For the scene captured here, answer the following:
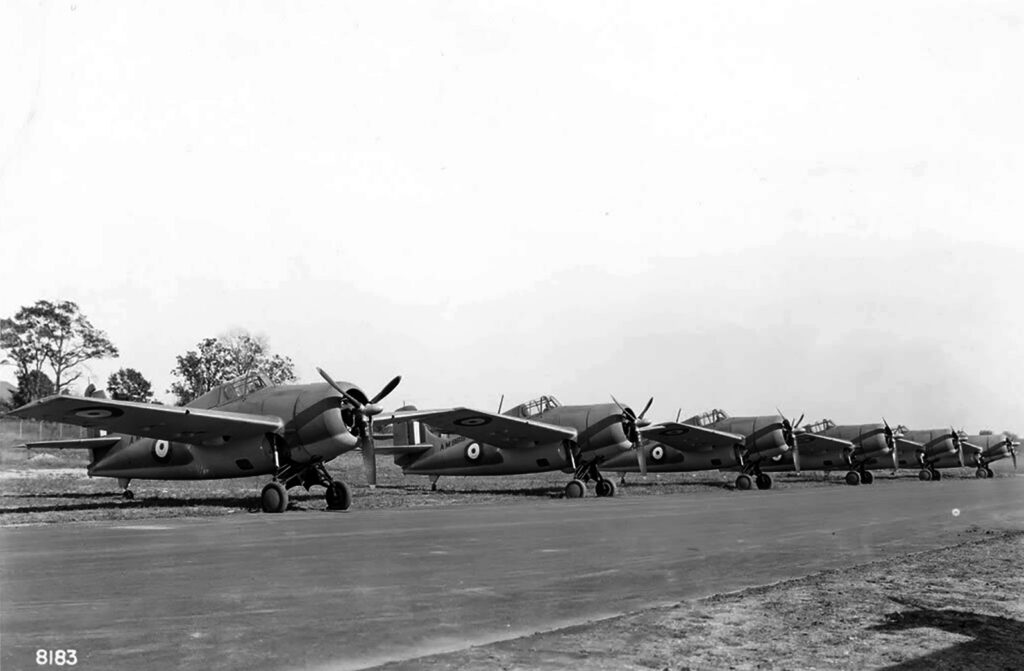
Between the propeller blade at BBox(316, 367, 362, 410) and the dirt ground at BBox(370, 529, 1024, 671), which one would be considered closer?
the dirt ground at BBox(370, 529, 1024, 671)

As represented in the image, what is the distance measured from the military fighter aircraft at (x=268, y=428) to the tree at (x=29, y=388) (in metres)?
57.9

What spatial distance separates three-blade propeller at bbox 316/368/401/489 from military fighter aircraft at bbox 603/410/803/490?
1850 centimetres

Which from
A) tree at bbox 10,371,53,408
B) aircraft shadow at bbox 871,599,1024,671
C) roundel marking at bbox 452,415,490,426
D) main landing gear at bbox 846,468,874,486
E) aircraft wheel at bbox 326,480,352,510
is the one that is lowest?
main landing gear at bbox 846,468,874,486

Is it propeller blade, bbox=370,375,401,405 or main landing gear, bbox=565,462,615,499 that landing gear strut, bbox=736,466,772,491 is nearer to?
main landing gear, bbox=565,462,615,499

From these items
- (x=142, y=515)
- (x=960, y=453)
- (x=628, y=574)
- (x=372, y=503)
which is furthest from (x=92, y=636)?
(x=960, y=453)

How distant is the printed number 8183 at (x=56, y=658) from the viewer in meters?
5.44

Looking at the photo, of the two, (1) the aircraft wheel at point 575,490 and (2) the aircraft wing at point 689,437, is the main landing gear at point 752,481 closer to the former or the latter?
(2) the aircraft wing at point 689,437

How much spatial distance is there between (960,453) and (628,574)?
58.1 metres

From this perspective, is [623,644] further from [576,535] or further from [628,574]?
[576,535]

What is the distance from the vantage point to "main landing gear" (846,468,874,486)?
45531 mm

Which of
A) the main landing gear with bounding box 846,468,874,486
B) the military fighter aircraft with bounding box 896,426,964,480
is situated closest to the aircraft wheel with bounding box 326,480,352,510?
the main landing gear with bounding box 846,468,874,486

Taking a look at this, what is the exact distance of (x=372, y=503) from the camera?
24906 millimetres

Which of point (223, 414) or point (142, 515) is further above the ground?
point (223, 414)

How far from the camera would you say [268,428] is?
21031 mm
